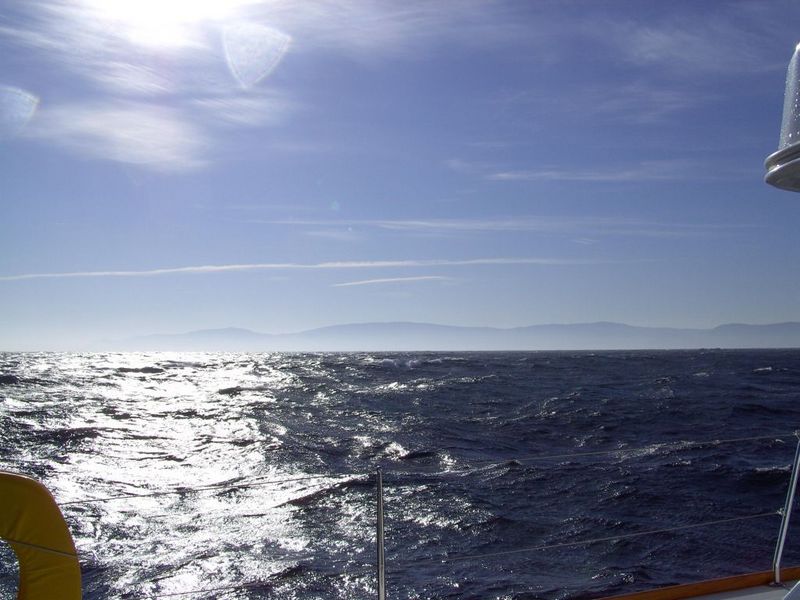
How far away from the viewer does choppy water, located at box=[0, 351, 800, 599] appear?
6.58 metres

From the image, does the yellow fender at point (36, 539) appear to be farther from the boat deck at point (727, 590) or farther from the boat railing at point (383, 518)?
the boat deck at point (727, 590)

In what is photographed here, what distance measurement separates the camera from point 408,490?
9.92 meters

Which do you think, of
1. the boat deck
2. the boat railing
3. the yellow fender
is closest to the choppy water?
the boat railing

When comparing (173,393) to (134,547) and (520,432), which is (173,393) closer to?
(520,432)

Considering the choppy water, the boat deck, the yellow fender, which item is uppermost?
the yellow fender

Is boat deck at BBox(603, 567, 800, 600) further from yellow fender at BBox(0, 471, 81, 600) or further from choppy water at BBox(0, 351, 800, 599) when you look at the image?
yellow fender at BBox(0, 471, 81, 600)

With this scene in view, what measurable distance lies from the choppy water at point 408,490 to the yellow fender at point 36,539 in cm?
41

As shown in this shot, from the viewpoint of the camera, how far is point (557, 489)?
32.7 ft

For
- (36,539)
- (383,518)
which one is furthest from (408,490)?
A: (36,539)

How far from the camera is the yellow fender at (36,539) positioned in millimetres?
2080

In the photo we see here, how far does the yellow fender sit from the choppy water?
41cm

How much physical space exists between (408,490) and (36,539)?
8.12 meters

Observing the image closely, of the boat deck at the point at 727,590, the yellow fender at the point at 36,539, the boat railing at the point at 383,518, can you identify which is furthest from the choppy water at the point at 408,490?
the boat deck at the point at 727,590

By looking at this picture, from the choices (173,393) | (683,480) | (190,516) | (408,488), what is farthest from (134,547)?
(173,393)
